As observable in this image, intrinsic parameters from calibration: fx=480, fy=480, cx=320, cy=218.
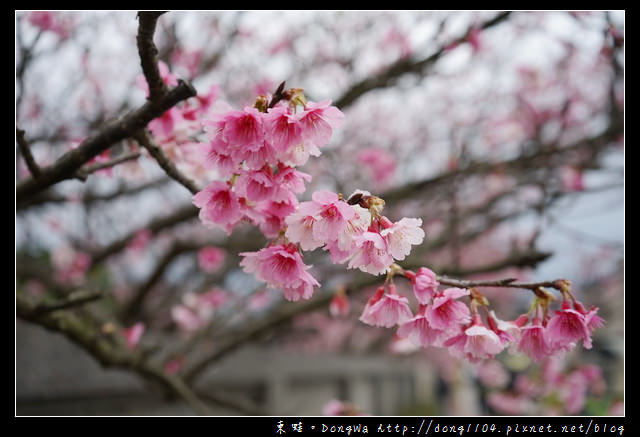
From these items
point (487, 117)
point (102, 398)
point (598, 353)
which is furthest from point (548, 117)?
point (598, 353)

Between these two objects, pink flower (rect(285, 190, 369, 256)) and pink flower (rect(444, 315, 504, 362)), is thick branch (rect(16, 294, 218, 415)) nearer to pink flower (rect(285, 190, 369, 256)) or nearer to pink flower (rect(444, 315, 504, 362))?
pink flower (rect(285, 190, 369, 256))

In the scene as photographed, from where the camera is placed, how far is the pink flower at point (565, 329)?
3.73 feet

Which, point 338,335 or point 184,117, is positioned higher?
point 338,335

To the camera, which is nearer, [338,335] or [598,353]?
[338,335]

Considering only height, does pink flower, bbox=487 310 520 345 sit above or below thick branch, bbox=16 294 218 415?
below

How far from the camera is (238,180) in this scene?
3.69 ft

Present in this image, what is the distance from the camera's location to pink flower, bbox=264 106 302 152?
1.06 meters

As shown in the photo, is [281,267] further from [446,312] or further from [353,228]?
[446,312]

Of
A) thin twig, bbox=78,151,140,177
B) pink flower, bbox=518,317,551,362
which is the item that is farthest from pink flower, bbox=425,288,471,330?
thin twig, bbox=78,151,140,177

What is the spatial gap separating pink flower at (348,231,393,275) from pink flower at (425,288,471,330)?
0.61 ft

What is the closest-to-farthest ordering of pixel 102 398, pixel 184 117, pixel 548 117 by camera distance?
pixel 184 117 → pixel 102 398 → pixel 548 117
